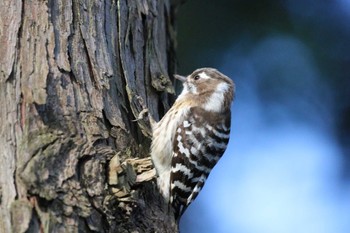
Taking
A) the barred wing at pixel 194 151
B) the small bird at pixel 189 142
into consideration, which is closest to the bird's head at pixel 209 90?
the small bird at pixel 189 142

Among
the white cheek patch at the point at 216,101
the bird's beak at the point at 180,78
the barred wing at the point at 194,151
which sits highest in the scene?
the bird's beak at the point at 180,78

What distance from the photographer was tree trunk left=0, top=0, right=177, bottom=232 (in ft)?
11.3

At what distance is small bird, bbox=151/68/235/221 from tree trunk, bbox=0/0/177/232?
0.26 meters

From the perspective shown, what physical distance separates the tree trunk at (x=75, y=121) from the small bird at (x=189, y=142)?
0.86 feet

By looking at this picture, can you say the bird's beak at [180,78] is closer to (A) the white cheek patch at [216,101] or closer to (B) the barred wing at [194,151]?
(A) the white cheek patch at [216,101]

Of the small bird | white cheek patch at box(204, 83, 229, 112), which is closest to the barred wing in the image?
the small bird

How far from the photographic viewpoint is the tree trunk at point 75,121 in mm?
3449

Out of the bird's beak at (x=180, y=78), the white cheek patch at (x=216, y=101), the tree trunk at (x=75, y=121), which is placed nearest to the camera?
the tree trunk at (x=75, y=121)

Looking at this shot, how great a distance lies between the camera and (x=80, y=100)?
393 cm

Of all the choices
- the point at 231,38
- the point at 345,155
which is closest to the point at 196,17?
the point at 231,38

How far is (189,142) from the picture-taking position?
493 cm

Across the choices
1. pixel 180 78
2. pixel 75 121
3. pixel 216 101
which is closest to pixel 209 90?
pixel 216 101

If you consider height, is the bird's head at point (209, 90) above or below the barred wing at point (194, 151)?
above

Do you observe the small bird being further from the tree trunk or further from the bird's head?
the tree trunk
